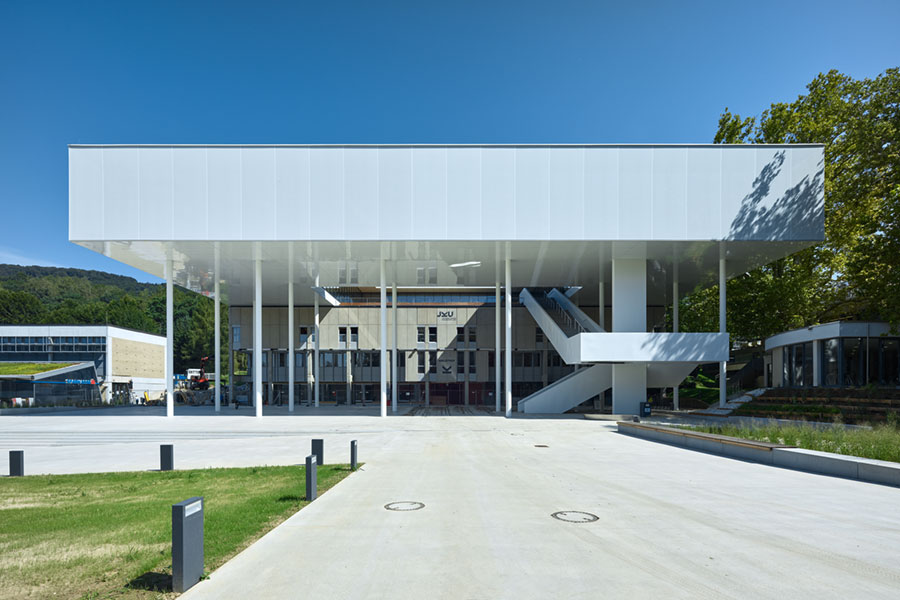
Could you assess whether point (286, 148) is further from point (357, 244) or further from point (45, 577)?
point (45, 577)

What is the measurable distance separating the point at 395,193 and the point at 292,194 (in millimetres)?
5709

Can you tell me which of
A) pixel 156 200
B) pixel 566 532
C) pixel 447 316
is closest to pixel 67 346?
pixel 156 200

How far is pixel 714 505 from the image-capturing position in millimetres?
9492

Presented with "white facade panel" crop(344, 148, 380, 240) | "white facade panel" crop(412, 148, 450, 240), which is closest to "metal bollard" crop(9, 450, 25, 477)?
"white facade panel" crop(344, 148, 380, 240)

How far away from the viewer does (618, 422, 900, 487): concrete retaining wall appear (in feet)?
37.7

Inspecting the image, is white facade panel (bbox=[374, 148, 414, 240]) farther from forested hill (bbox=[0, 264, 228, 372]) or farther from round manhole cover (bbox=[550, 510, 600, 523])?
forested hill (bbox=[0, 264, 228, 372])

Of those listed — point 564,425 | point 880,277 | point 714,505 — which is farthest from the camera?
point 880,277

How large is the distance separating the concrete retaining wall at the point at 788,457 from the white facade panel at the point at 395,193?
663 inches

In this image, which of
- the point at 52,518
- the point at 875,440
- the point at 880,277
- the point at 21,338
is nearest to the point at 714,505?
the point at 875,440

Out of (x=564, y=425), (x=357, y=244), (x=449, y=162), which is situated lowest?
(x=564, y=425)

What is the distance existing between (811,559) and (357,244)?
26.7 m

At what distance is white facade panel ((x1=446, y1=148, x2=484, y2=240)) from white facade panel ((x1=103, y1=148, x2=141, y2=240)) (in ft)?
50.9

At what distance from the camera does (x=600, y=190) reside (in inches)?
1165

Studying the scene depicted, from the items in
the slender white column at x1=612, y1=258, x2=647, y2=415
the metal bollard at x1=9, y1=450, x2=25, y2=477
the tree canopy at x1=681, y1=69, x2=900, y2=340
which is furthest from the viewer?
the slender white column at x1=612, y1=258, x2=647, y2=415
